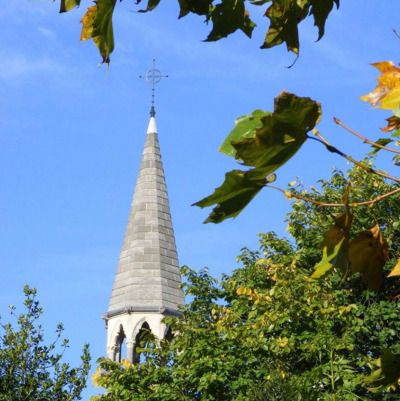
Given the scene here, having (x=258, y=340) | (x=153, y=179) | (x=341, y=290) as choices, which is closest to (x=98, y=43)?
(x=258, y=340)

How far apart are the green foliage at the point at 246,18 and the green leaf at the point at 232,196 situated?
0.52 meters

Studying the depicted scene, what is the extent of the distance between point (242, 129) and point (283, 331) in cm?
1350

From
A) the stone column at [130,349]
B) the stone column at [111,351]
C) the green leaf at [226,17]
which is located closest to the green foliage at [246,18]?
→ the green leaf at [226,17]

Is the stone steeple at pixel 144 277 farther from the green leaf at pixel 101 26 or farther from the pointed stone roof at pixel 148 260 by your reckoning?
the green leaf at pixel 101 26

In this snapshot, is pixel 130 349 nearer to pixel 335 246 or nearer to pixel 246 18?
pixel 246 18

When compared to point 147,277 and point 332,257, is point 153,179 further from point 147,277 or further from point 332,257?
point 332,257

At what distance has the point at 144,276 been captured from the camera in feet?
91.1

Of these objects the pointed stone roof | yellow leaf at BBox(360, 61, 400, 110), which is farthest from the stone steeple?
yellow leaf at BBox(360, 61, 400, 110)

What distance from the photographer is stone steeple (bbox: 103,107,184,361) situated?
27.0 meters

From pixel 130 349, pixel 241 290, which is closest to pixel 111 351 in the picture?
pixel 130 349

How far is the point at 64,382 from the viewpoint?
15578 millimetres

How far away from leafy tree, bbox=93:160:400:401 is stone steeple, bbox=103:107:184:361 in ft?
29.5

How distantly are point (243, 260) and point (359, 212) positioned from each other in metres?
3.39

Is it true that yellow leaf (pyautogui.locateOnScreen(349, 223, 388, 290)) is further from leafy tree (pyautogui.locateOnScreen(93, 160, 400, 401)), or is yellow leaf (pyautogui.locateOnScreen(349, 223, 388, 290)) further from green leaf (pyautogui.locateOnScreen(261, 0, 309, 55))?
leafy tree (pyautogui.locateOnScreen(93, 160, 400, 401))
